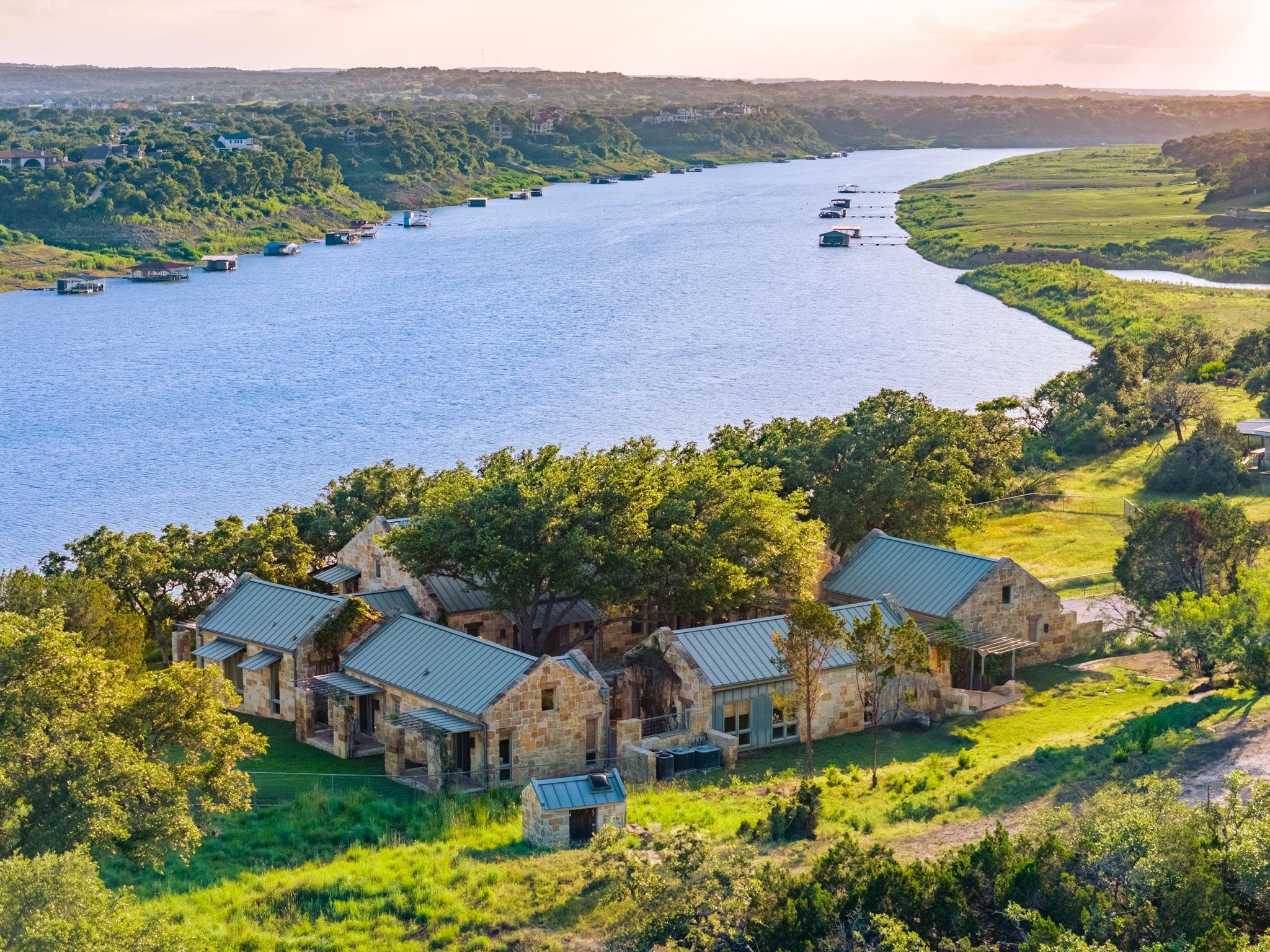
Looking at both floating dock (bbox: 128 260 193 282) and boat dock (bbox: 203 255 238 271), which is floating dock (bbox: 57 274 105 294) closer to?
floating dock (bbox: 128 260 193 282)

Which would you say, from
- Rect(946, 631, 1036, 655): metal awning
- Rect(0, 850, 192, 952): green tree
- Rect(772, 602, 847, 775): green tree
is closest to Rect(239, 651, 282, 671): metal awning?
Rect(772, 602, 847, 775): green tree

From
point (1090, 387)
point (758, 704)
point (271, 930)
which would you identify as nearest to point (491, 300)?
point (1090, 387)

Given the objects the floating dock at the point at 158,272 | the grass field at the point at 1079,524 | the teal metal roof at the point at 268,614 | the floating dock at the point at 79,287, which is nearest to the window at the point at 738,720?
the teal metal roof at the point at 268,614

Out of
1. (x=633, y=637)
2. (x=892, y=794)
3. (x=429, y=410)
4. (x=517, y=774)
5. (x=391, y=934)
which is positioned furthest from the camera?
(x=429, y=410)

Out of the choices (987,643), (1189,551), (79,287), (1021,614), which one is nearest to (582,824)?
(987,643)

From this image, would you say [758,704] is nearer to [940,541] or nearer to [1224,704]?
[1224,704]

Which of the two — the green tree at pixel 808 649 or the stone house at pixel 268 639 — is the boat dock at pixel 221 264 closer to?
the stone house at pixel 268 639
